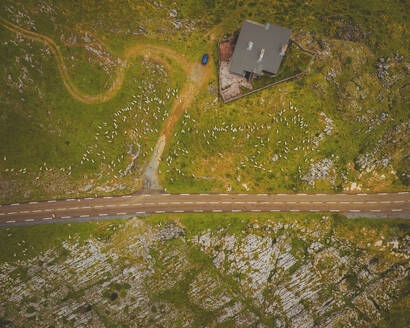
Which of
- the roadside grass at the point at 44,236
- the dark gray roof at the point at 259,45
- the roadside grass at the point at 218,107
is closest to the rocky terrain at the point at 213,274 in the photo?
the roadside grass at the point at 44,236

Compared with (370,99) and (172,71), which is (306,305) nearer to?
(370,99)

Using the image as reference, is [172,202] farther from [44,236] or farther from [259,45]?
[259,45]

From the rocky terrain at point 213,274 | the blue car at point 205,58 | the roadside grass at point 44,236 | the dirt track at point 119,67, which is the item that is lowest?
the rocky terrain at point 213,274

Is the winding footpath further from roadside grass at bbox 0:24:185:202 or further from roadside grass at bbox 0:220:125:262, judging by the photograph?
roadside grass at bbox 0:24:185:202

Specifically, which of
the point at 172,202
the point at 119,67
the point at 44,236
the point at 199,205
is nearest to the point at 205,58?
the point at 119,67

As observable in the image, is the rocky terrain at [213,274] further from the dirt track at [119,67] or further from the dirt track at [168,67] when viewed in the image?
the dirt track at [119,67]

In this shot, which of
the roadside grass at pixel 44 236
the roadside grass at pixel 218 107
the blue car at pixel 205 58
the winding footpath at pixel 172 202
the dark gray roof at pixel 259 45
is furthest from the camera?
the winding footpath at pixel 172 202

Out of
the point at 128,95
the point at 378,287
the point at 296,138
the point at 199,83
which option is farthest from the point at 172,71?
the point at 378,287
